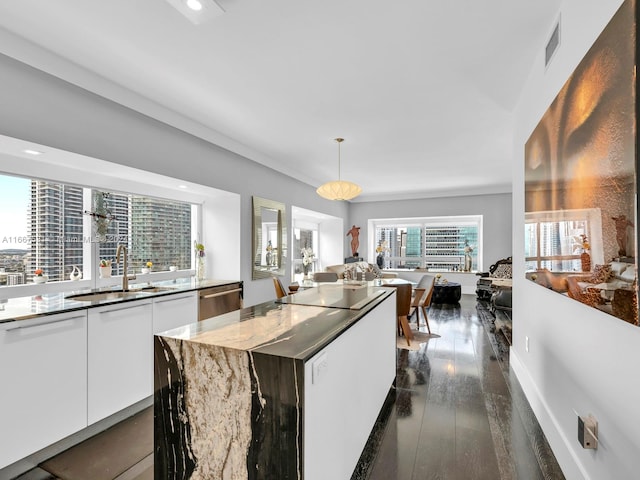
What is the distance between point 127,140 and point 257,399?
2585 mm

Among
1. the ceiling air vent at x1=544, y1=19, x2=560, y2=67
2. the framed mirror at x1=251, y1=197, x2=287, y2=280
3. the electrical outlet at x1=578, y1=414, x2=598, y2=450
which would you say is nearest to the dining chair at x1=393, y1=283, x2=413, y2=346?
the framed mirror at x1=251, y1=197, x2=287, y2=280

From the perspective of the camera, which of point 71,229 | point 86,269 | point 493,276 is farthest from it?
point 493,276

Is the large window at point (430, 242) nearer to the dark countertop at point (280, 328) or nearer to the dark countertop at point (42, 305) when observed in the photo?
the dark countertop at point (280, 328)

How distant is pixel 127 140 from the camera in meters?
2.74

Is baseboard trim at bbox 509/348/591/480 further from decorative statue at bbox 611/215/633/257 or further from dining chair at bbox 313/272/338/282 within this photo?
dining chair at bbox 313/272/338/282

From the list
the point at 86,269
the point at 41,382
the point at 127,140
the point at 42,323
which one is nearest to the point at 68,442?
the point at 41,382

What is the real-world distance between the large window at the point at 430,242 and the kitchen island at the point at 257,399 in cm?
716

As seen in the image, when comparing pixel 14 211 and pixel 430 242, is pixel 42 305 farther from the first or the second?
pixel 430 242

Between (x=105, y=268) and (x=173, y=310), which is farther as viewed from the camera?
(x=105, y=268)

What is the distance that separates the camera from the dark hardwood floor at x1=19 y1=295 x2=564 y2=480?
1.71 meters

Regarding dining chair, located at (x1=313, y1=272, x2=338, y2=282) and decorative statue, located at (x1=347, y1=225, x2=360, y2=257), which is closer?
dining chair, located at (x1=313, y1=272, x2=338, y2=282)

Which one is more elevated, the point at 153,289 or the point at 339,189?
the point at 339,189

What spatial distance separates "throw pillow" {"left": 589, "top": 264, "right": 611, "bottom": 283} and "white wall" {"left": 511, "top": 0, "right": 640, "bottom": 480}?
0.15 m

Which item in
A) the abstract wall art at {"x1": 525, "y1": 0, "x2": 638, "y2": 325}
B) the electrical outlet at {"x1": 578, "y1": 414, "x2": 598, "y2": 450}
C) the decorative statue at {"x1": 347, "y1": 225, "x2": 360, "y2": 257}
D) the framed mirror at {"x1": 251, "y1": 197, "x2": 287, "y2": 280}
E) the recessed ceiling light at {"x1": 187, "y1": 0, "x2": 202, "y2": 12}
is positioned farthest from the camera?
the decorative statue at {"x1": 347, "y1": 225, "x2": 360, "y2": 257}
